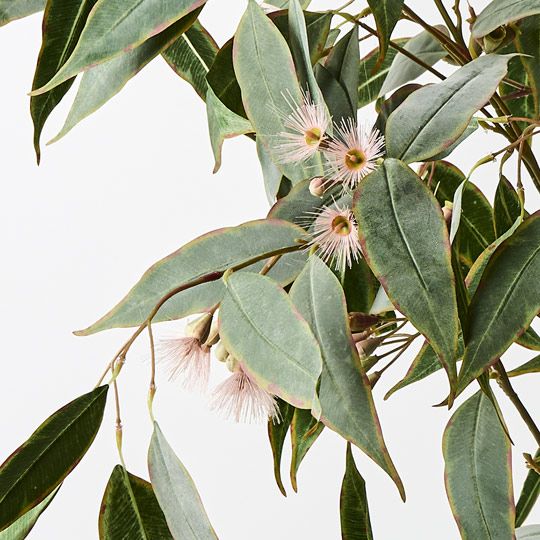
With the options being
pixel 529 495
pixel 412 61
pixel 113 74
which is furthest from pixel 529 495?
pixel 113 74

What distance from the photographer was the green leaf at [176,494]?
38cm

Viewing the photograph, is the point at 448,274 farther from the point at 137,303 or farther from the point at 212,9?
the point at 212,9

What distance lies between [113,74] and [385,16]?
112 millimetres

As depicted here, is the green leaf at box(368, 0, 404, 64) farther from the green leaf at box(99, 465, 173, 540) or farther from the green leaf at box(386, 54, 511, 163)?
the green leaf at box(99, 465, 173, 540)

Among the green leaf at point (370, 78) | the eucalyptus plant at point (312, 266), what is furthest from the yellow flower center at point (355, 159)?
the green leaf at point (370, 78)

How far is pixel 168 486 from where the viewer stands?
388 millimetres

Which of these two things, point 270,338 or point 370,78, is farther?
point 370,78

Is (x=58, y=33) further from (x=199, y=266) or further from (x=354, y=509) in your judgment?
(x=354, y=509)

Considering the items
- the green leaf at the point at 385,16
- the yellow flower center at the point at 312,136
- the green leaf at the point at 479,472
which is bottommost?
the green leaf at the point at 479,472

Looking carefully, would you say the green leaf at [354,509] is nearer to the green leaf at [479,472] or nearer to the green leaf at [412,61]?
the green leaf at [479,472]

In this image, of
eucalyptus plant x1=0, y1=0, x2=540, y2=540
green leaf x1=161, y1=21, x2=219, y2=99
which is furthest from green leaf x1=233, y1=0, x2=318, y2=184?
green leaf x1=161, y1=21, x2=219, y2=99

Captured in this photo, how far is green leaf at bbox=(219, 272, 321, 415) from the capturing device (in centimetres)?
32

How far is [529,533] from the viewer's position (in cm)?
59

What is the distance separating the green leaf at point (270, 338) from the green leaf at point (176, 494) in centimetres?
6
